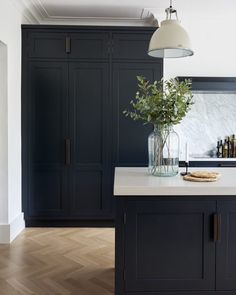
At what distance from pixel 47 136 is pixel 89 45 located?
1.33m

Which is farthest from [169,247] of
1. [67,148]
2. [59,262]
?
[67,148]

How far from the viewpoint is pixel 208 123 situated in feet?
17.0

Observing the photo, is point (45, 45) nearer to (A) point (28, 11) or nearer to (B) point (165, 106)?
(A) point (28, 11)

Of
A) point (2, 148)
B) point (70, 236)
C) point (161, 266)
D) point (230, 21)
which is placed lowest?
point (70, 236)

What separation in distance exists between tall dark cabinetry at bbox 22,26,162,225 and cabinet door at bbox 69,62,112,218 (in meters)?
0.01

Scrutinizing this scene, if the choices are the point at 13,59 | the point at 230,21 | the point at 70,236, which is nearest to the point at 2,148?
the point at 13,59

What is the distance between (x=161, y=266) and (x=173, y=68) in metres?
3.45

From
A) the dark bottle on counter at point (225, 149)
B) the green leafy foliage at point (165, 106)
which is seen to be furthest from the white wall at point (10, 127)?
the dark bottle on counter at point (225, 149)

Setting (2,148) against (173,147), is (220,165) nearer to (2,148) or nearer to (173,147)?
(173,147)

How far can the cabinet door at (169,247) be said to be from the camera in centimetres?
229

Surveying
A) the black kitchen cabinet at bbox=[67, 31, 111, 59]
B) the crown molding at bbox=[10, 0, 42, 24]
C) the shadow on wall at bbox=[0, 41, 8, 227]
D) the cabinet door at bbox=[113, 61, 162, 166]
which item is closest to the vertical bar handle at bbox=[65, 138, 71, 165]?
the cabinet door at bbox=[113, 61, 162, 166]

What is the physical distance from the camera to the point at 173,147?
2.67 meters

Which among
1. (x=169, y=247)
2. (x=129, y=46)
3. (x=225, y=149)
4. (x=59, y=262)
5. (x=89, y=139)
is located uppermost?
(x=129, y=46)

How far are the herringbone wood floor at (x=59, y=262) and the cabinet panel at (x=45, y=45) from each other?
233 cm
